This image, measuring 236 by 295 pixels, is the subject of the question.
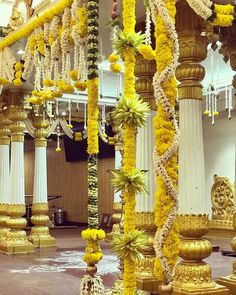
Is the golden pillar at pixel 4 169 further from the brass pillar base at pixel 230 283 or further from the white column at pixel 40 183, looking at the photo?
the brass pillar base at pixel 230 283

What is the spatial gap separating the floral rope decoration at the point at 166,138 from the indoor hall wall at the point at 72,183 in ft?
45.5

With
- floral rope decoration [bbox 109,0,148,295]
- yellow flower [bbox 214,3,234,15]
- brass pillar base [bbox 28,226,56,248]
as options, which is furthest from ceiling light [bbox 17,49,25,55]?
floral rope decoration [bbox 109,0,148,295]

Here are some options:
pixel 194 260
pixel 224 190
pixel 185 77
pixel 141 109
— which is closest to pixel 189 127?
pixel 185 77

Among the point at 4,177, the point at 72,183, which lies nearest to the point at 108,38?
the point at 4,177

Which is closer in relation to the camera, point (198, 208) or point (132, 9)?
point (132, 9)

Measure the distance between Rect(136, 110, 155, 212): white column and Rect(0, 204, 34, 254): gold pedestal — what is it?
4.63 m

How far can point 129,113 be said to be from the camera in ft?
12.5

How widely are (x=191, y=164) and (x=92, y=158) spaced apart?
4.32ft

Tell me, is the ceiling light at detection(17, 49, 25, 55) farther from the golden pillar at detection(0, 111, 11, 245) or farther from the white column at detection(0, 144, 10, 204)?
the white column at detection(0, 144, 10, 204)

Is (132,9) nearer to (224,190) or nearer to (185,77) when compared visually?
(185,77)

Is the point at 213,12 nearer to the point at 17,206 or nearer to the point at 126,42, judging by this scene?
the point at 126,42

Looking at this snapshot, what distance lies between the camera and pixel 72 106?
13.4m

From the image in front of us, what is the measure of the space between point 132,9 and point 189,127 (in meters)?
2.00

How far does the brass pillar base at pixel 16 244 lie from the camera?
10250mm
